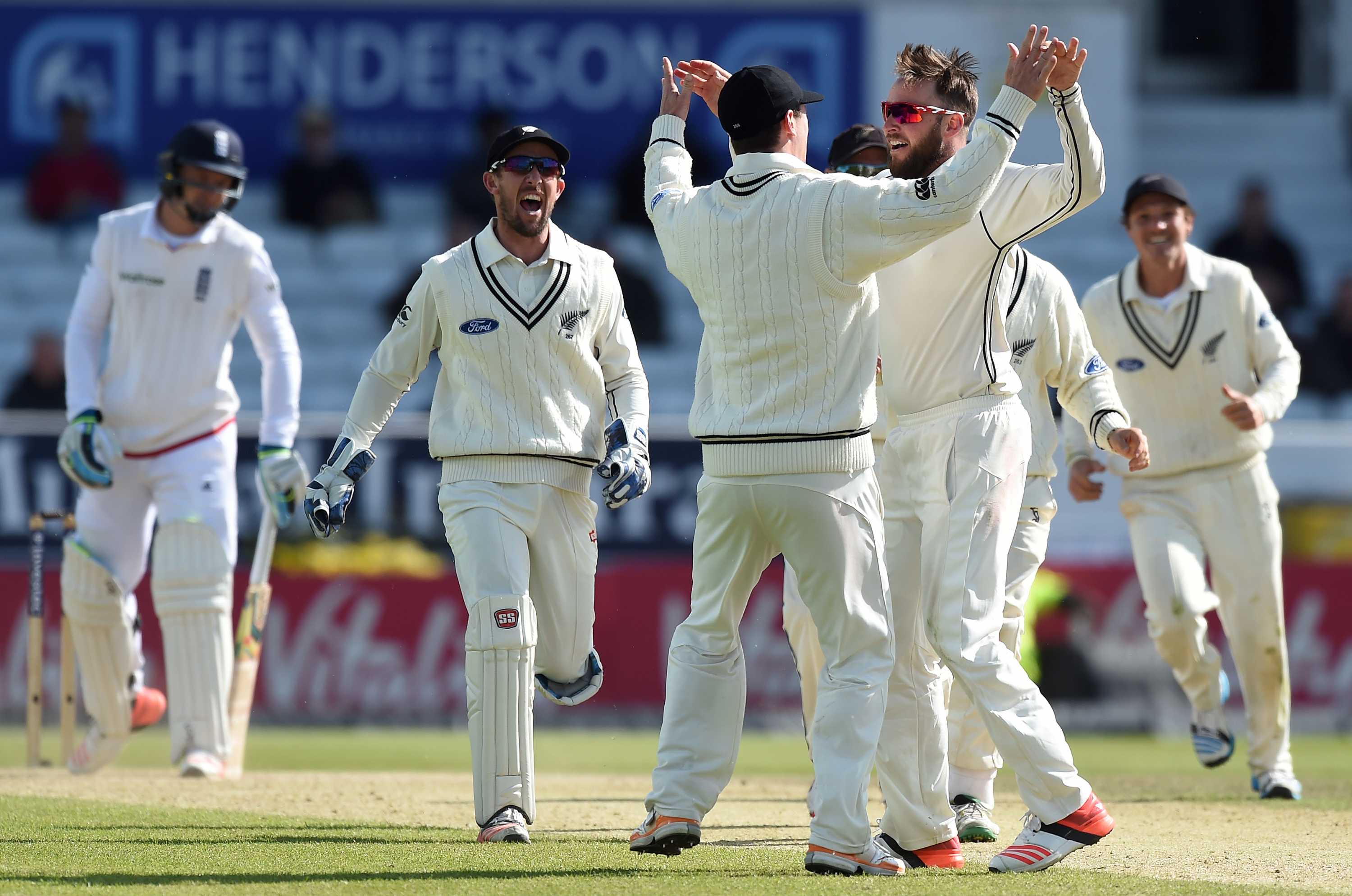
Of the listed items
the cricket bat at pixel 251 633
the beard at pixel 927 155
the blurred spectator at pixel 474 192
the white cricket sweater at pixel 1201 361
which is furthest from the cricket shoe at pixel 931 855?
the blurred spectator at pixel 474 192

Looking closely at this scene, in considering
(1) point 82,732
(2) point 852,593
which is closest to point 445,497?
(2) point 852,593

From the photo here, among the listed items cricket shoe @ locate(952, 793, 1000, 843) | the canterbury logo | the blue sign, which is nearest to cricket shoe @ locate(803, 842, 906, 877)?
cricket shoe @ locate(952, 793, 1000, 843)

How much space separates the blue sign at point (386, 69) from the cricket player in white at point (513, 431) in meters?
11.2

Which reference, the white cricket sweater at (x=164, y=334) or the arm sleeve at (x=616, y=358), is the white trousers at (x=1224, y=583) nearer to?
the arm sleeve at (x=616, y=358)

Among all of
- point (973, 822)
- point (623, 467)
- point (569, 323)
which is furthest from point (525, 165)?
point (973, 822)

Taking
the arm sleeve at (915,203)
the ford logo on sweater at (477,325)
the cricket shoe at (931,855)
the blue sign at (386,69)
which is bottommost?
the cricket shoe at (931,855)

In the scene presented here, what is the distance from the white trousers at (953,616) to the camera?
17.7 feet

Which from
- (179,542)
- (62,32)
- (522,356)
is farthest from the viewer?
(62,32)

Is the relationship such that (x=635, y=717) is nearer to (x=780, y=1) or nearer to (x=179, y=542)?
(x=179, y=542)

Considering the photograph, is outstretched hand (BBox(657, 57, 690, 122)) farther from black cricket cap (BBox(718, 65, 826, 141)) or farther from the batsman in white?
the batsman in white

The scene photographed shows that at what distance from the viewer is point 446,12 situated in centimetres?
1788

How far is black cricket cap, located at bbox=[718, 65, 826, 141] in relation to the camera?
543 cm

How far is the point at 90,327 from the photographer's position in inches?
315

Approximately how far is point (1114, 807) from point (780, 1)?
39.5 ft
